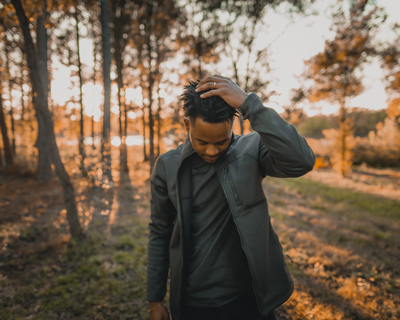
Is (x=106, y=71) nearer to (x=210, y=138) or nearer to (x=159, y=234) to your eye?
(x=159, y=234)

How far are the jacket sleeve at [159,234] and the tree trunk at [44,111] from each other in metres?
3.66

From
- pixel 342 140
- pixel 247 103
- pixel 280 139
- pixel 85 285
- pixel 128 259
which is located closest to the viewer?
pixel 280 139

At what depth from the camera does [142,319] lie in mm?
2941

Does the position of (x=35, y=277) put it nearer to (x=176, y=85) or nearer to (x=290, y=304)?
(x=290, y=304)

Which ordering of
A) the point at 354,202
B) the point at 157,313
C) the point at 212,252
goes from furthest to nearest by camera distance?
the point at 354,202
the point at 157,313
the point at 212,252

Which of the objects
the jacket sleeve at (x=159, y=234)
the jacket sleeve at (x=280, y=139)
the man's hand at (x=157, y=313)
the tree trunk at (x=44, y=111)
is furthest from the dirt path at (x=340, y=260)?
the tree trunk at (x=44, y=111)

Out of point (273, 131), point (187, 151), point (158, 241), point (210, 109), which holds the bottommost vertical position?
point (158, 241)

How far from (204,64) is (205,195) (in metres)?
9.87

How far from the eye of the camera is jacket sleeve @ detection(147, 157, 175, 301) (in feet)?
5.01

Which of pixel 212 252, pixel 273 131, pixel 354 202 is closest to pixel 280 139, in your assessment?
pixel 273 131

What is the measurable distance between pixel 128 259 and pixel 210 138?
4055 mm

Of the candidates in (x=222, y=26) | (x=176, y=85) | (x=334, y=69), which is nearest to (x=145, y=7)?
(x=222, y=26)

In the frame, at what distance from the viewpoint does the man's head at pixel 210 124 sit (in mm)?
1249

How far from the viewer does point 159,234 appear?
62.9 inches
